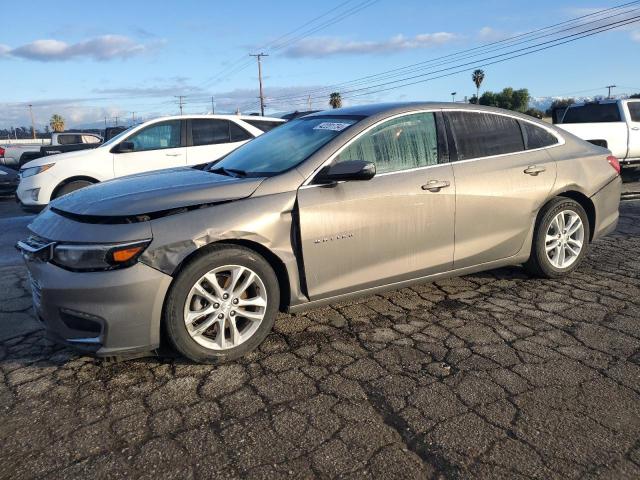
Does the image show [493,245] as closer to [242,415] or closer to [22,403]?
[242,415]

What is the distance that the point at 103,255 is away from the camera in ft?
9.53

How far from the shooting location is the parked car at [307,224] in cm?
296

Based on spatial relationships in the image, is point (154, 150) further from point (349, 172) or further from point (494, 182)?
point (494, 182)

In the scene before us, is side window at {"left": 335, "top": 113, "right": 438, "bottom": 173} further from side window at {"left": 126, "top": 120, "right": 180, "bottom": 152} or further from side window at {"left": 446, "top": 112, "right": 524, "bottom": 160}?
side window at {"left": 126, "top": 120, "right": 180, "bottom": 152}

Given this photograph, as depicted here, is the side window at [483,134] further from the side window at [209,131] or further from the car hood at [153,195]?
the side window at [209,131]

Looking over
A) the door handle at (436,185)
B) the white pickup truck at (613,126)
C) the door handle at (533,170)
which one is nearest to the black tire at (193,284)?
the door handle at (436,185)

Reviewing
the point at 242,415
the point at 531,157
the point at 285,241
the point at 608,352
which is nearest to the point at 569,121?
the point at 531,157

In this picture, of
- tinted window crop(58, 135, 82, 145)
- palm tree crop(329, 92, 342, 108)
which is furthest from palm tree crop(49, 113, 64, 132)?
tinted window crop(58, 135, 82, 145)

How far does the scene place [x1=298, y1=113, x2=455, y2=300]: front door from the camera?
11.3 ft

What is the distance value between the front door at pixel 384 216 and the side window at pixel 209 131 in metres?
5.33

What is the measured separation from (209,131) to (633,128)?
8.77 metres

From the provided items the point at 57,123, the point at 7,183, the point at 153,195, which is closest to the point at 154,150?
the point at 153,195

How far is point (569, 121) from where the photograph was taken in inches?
466

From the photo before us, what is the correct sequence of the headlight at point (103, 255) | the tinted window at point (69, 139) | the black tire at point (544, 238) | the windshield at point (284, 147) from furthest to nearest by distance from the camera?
the tinted window at point (69, 139) → the black tire at point (544, 238) → the windshield at point (284, 147) → the headlight at point (103, 255)
